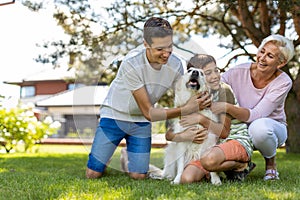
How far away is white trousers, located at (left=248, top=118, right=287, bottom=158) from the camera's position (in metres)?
3.82

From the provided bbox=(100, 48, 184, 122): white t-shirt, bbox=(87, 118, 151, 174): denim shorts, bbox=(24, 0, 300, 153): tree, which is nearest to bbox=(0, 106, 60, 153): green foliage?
bbox=(24, 0, 300, 153): tree

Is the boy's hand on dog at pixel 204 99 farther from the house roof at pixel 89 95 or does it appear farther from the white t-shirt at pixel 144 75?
the house roof at pixel 89 95

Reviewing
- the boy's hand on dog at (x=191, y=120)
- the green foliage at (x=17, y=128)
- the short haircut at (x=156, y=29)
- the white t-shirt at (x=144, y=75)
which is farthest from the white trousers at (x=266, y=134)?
the green foliage at (x=17, y=128)

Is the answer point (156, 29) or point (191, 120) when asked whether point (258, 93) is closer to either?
point (191, 120)

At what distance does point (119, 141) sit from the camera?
443cm

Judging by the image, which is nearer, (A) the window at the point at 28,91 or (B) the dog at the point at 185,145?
(B) the dog at the point at 185,145

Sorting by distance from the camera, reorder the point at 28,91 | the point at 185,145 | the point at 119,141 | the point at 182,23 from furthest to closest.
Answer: the point at 28,91 → the point at 182,23 → the point at 119,141 → the point at 185,145

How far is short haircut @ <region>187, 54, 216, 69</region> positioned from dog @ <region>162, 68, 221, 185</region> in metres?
0.07

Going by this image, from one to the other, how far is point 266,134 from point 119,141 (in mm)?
1464

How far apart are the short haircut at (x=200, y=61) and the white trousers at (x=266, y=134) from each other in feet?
2.40

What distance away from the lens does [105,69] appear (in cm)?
402

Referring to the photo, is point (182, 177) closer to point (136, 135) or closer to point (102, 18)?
point (136, 135)

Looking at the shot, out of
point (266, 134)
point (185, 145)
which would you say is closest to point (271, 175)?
point (266, 134)

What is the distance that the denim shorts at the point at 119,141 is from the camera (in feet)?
13.9
